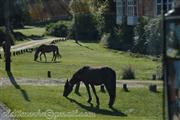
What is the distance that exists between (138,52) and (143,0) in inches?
404

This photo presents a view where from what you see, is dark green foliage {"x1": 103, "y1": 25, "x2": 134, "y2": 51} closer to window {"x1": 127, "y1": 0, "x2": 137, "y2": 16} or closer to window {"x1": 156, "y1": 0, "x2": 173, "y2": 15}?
window {"x1": 127, "y1": 0, "x2": 137, "y2": 16}

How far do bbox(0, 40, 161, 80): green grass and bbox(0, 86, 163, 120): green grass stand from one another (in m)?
7.54

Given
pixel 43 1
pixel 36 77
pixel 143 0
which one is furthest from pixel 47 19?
pixel 36 77

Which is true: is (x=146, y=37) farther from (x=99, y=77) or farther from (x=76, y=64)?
(x=99, y=77)

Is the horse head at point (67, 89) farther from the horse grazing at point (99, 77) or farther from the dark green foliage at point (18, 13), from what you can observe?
the dark green foliage at point (18, 13)

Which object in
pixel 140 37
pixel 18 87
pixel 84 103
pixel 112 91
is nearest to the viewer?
pixel 84 103

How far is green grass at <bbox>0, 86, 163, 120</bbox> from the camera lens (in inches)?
770

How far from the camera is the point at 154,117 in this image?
1942 cm

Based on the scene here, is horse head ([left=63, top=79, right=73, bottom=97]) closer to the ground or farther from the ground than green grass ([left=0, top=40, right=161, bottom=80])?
farther from the ground

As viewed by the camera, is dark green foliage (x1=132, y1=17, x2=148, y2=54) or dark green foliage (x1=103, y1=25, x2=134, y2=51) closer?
dark green foliage (x1=132, y1=17, x2=148, y2=54)

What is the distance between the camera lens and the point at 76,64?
141 feet

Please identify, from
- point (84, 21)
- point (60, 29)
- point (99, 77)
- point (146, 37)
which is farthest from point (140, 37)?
point (99, 77)

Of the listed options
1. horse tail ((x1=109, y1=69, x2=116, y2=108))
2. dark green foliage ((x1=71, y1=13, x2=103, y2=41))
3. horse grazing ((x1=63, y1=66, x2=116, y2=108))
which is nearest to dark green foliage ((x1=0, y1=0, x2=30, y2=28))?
dark green foliage ((x1=71, y1=13, x2=103, y2=41))

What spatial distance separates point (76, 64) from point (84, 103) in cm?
2059
